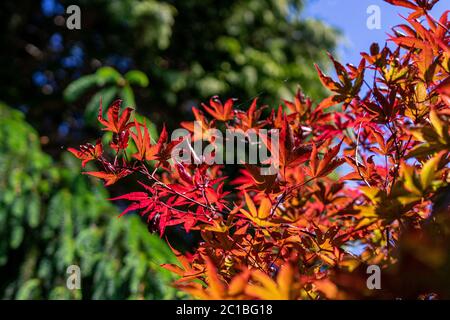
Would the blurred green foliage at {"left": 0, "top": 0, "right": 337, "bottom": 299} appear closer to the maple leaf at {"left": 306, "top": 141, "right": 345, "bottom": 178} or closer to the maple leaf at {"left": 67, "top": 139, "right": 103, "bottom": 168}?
the maple leaf at {"left": 67, "top": 139, "right": 103, "bottom": 168}

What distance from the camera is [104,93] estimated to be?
2.66 metres

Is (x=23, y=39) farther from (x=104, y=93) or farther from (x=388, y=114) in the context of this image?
(x=388, y=114)

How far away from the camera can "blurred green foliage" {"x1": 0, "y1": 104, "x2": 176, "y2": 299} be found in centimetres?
205

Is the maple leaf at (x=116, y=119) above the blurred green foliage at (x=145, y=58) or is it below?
below

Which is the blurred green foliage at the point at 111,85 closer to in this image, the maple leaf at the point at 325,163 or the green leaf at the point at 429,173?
the maple leaf at the point at 325,163

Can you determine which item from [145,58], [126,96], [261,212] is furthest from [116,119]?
[145,58]

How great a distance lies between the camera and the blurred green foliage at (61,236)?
6.73 ft

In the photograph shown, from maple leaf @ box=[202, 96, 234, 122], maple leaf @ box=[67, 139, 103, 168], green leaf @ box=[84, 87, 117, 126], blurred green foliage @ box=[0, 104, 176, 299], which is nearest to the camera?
maple leaf @ box=[67, 139, 103, 168]

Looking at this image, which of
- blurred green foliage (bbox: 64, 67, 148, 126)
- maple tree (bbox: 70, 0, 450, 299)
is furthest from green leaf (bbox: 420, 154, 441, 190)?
blurred green foliage (bbox: 64, 67, 148, 126)

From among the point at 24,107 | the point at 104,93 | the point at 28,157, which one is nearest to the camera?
the point at 28,157

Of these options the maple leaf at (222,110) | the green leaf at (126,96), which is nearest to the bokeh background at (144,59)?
the green leaf at (126,96)

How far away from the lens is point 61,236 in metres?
2.14
